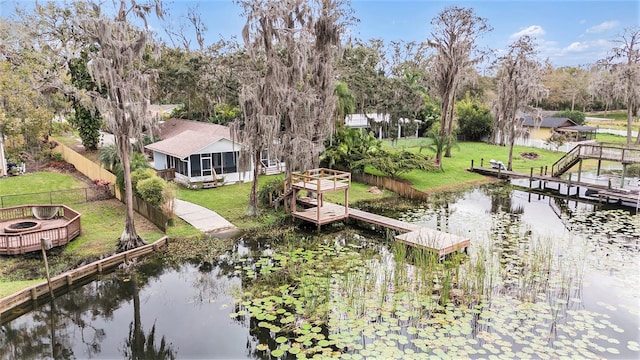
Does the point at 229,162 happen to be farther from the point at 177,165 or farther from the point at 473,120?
the point at 473,120

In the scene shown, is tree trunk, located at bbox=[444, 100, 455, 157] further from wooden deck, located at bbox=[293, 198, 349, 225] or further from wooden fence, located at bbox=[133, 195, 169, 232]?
wooden fence, located at bbox=[133, 195, 169, 232]

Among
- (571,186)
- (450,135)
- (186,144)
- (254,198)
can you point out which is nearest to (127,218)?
(254,198)

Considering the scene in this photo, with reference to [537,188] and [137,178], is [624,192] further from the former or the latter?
[137,178]

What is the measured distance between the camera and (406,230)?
14.6 metres

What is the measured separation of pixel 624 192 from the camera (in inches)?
751

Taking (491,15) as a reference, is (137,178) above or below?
below

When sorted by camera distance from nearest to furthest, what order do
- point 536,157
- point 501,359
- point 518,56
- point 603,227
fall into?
point 501,359 < point 603,227 < point 518,56 < point 536,157

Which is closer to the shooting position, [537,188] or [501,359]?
[501,359]

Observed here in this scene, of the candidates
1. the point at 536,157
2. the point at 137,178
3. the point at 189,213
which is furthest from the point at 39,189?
the point at 536,157

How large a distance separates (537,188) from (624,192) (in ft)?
13.3

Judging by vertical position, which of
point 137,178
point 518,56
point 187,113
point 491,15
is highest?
point 491,15

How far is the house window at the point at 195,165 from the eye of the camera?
2099cm

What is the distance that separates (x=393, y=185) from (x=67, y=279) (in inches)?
585

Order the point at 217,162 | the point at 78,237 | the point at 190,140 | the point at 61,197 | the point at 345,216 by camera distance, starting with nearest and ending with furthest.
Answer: the point at 78,237, the point at 345,216, the point at 61,197, the point at 217,162, the point at 190,140
